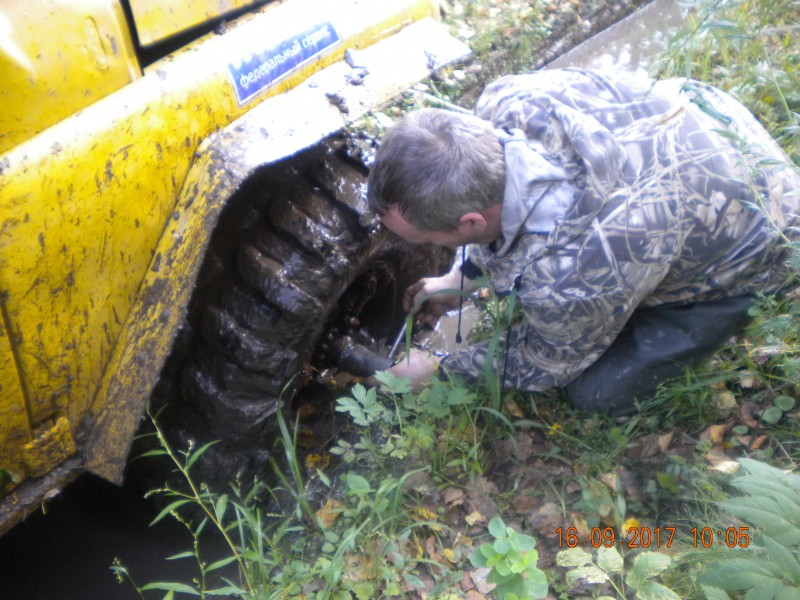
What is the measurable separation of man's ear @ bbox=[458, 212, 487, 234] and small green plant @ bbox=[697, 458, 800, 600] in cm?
94

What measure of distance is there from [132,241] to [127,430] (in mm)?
507

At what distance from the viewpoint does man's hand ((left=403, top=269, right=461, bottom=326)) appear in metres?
2.80

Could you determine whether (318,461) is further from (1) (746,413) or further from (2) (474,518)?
(1) (746,413)

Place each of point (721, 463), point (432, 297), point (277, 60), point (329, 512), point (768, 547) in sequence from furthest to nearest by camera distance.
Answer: point (432, 297) → point (329, 512) → point (721, 463) → point (277, 60) → point (768, 547)

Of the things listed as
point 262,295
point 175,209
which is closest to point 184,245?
point 175,209

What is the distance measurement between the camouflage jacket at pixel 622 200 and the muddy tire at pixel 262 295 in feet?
1.61

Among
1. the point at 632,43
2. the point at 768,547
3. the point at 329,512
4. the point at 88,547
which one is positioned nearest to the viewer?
the point at 768,547

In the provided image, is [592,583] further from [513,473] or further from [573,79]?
[573,79]

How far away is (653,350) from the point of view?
250 centimetres

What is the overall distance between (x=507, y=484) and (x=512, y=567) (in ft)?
2.51

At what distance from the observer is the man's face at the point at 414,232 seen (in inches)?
83.2

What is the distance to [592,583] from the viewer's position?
2154 millimetres

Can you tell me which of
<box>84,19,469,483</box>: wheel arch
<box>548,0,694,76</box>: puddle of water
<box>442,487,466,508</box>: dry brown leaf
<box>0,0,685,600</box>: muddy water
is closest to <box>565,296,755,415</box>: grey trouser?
<box>442,487,466,508</box>: dry brown leaf
